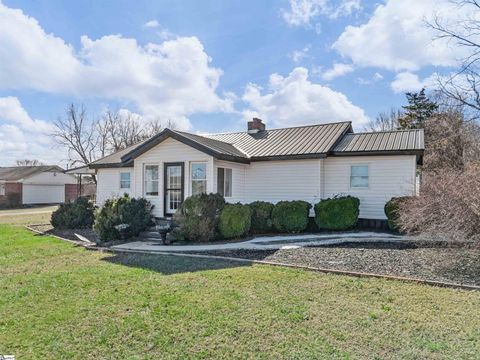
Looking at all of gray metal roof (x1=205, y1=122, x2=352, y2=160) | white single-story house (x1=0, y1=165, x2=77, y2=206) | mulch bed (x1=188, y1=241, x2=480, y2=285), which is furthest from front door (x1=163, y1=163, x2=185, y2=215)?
white single-story house (x1=0, y1=165, x2=77, y2=206)

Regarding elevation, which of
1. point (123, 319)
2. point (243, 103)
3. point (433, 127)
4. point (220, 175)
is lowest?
point (123, 319)

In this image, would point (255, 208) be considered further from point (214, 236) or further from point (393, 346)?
point (393, 346)

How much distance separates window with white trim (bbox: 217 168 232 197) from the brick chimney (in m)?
5.09

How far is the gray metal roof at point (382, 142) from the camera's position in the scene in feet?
45.4

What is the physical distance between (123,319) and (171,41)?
13189 mm

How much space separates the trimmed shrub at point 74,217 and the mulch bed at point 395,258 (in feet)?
29.9

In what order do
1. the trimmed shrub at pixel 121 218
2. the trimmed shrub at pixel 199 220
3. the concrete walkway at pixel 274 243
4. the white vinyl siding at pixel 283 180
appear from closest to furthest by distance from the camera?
1. the concrete walkway at pixel 274 243
2. the trimmed shrub at pixel 199 220
3. the trimmed shrub at pixel 121 218
4. the white vinyl siding at pixel 283 180

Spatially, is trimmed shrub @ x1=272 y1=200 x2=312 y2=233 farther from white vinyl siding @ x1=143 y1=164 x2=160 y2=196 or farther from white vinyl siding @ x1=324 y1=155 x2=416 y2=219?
white vinyl siding @ x1=143 y1=164 x2=160 y2=196

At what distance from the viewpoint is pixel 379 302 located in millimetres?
5648

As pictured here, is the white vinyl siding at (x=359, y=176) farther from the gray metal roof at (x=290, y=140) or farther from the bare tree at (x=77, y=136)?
the bare tree at (x=77, y=136)

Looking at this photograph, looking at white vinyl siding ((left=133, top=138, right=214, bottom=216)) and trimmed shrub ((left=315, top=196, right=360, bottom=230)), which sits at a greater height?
white vinyl siding ((left=133, top=138, right=214, bottom=216))

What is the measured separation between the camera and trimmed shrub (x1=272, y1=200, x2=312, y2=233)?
13719 mm

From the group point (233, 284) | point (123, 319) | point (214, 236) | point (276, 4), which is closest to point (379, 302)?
point (233, 284)

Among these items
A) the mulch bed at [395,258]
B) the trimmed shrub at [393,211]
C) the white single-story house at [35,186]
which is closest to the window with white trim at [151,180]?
the mulch bed at [395,258]
